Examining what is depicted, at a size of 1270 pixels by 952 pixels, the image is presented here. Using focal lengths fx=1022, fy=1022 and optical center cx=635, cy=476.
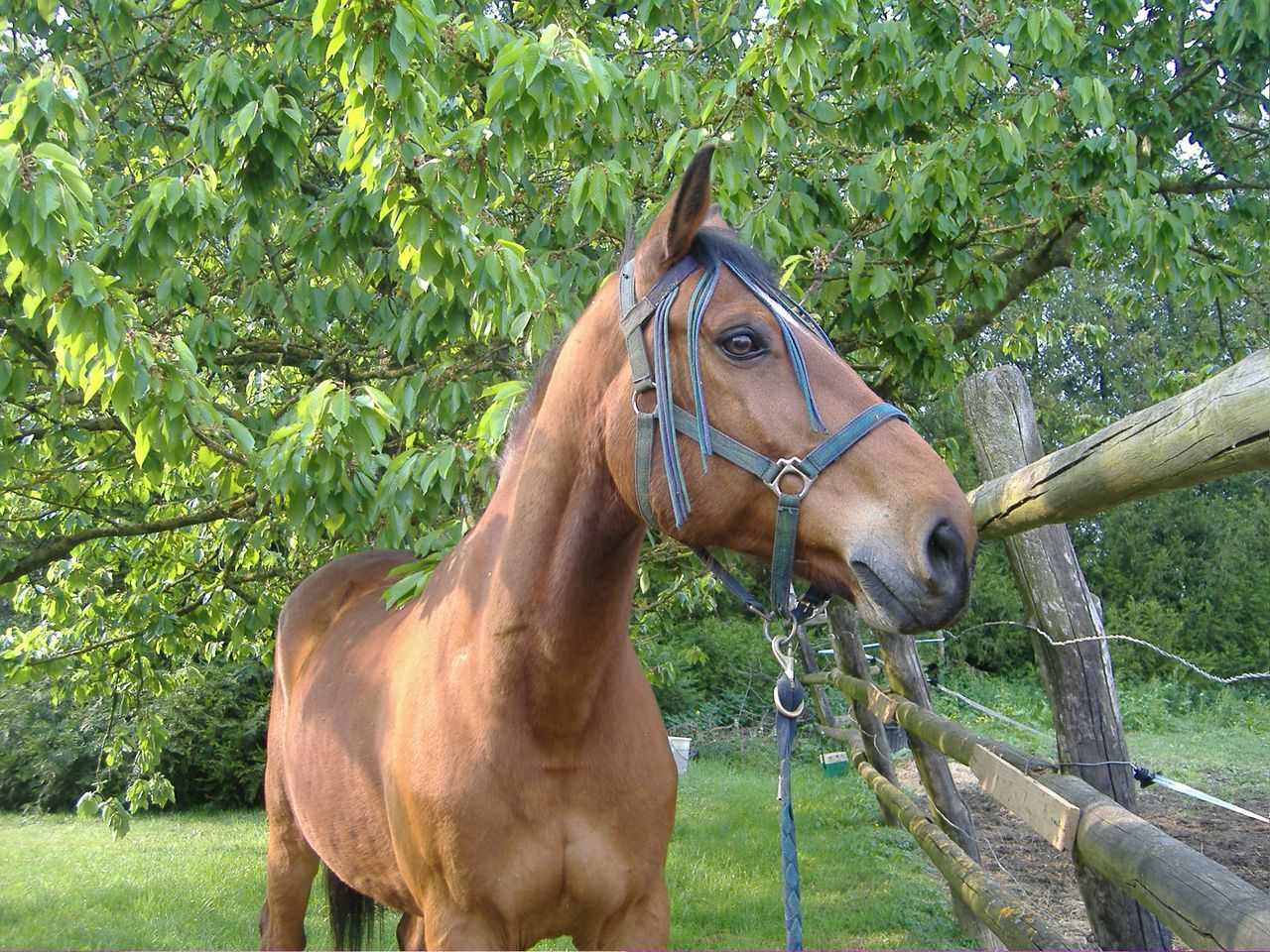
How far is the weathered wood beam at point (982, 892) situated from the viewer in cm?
317

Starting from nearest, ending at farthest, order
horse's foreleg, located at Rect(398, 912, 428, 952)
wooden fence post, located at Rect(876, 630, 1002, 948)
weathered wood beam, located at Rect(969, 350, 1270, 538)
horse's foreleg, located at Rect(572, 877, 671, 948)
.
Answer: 1. weathered wood beam, located at Rect(969, 350, 1270, 538)
2. horse's foreleg, located at Rect(572, 877, 671, 948)
3. horse's foreleg, located at Rect(398, 912, 428, 952)
4. wooden fence post, located at Rect(876, 630, 1002, 948)

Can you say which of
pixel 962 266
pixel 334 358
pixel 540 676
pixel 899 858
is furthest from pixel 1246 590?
pixel 540 676

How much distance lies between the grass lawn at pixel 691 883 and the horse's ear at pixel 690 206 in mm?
4747

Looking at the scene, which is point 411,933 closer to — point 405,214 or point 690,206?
point 405,214

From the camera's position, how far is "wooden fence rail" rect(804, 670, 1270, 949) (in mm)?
1867

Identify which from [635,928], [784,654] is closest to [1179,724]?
[635,928]

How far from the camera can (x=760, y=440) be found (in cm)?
200

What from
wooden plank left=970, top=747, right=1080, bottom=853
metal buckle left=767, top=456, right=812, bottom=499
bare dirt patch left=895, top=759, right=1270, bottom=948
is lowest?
bare dirt patch left=895, top=759, right=1270, bottom=948

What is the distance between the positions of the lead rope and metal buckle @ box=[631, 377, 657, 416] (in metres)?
0.52

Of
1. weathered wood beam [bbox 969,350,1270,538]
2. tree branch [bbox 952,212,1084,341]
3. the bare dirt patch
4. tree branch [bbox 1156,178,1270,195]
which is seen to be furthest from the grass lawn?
tree branch [bbox 1156,178,1270,195]

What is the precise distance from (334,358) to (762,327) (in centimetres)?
357

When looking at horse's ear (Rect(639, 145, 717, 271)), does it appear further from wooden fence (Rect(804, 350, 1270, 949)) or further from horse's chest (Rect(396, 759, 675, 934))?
horse's chest (Rect(396, 759, 675, 934))

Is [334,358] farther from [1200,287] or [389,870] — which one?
[1200,287]

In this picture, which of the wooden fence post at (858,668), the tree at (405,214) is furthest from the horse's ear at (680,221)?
the wooden fence post at (858,668)
